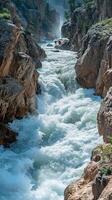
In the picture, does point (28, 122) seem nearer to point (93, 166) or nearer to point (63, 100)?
point (63, 100)

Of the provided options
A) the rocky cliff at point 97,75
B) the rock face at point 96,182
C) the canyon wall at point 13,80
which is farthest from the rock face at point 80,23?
the rock face at point 96,182

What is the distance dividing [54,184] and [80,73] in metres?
18.6

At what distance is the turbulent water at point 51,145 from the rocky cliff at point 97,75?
5.58ft

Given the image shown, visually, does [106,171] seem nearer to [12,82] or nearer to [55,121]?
[12,82]

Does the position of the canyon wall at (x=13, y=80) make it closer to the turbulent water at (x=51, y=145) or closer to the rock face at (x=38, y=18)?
the turbulent water at (x=51, y=145)

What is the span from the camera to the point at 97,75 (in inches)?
1524

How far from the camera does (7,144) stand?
2847cm

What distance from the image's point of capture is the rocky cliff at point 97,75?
15570mm

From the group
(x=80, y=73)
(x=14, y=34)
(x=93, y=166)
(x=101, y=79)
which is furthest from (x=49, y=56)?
(x=93, y=166)

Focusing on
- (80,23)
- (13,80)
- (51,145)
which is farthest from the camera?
(80,23)

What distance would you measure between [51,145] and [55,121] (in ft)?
12.4

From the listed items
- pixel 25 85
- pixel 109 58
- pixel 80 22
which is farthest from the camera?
pixel 80 22

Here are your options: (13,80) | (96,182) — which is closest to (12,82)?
(13,80)

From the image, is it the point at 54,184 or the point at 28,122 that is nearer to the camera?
the point at 54,184
